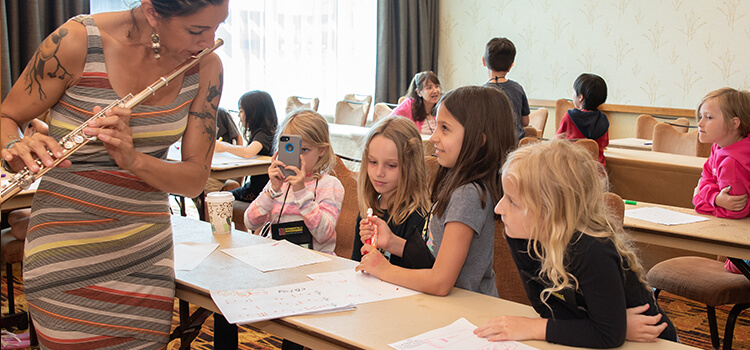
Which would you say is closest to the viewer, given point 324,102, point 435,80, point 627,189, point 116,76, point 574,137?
point 116,76

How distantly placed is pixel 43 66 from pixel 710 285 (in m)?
2.21

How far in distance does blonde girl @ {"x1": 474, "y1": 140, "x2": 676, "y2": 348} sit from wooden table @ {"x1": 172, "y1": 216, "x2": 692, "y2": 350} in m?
0.05

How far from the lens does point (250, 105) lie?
3.77 meters

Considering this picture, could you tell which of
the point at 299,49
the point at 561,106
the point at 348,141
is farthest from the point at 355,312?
the point at 299,49

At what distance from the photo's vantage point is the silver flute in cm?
89

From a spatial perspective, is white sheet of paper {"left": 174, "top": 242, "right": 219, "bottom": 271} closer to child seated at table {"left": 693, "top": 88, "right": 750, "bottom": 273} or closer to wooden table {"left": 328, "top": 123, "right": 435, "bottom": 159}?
child seated at table {"left": 693, "top": 88, "right": 750, "bottom": 273}

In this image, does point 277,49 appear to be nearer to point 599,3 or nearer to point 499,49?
point 499,49

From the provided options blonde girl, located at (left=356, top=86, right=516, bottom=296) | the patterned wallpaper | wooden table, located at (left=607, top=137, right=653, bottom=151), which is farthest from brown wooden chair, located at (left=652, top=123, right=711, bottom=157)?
blonde girl, located at (left=356, top=86, right=516, bottom=296)

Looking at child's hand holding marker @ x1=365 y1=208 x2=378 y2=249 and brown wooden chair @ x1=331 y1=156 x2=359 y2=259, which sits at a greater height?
child's hand holding marker @ x1=365 y1=208 x2=378 y2=249

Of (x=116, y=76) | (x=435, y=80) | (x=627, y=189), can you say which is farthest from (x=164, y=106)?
(x=435, y=80)

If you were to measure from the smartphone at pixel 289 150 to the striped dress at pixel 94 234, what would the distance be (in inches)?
30.5

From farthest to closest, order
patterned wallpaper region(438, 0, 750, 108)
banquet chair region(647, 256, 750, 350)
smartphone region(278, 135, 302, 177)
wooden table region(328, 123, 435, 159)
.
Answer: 1. patterned wallpaper region(438, 0, 750, 108)
2. wooden table region(328, 123, 435, 159)
3. banquet chair region(647, 256, 750, 350)
4. smartphone region(278, 135, 302, 177)

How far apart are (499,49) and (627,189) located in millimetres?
1370

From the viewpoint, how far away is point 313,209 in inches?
81.5
